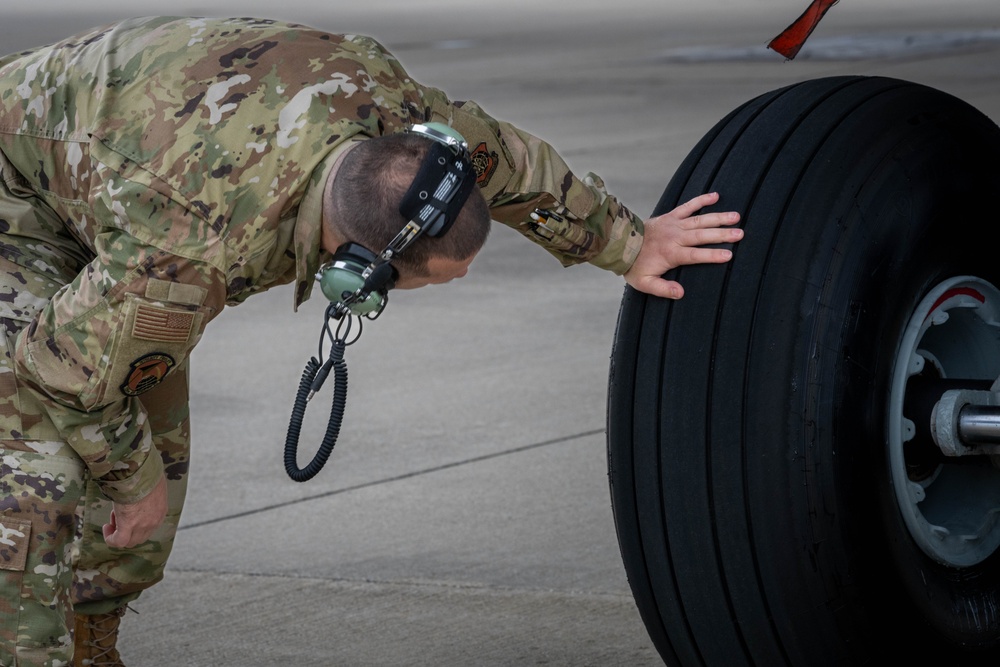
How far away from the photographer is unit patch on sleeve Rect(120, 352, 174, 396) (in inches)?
83.7

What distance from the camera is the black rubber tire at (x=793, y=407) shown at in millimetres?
2129

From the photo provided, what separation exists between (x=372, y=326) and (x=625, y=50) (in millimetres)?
17293

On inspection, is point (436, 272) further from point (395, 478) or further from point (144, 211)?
point (395, 478)

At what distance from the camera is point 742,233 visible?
7.26 ft

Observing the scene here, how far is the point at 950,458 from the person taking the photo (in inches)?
91.8

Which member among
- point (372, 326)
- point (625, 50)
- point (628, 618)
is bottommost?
point (625, 50)

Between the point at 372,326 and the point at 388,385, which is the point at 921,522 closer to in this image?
the point at 388,385

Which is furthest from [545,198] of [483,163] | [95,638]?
[95,638]

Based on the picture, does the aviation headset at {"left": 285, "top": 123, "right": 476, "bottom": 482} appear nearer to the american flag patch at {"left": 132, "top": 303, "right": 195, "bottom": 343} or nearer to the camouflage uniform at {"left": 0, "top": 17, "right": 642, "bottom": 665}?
the camouflage uniform at {"left": 0, "top": 17, "right": 642, "bottom": 665}

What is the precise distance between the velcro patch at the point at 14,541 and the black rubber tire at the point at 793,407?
92 centimetres

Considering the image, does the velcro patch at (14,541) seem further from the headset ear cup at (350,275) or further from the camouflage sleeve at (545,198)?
the camouflage sleeve at (545,198)

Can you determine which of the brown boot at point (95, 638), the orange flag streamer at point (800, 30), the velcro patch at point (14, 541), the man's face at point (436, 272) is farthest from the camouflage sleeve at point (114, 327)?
the orange flag streamer at point (800, 30)

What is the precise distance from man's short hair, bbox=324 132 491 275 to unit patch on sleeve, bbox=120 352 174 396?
0.33 m

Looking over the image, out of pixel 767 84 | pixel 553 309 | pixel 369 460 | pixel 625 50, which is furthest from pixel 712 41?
pixel 369 460
